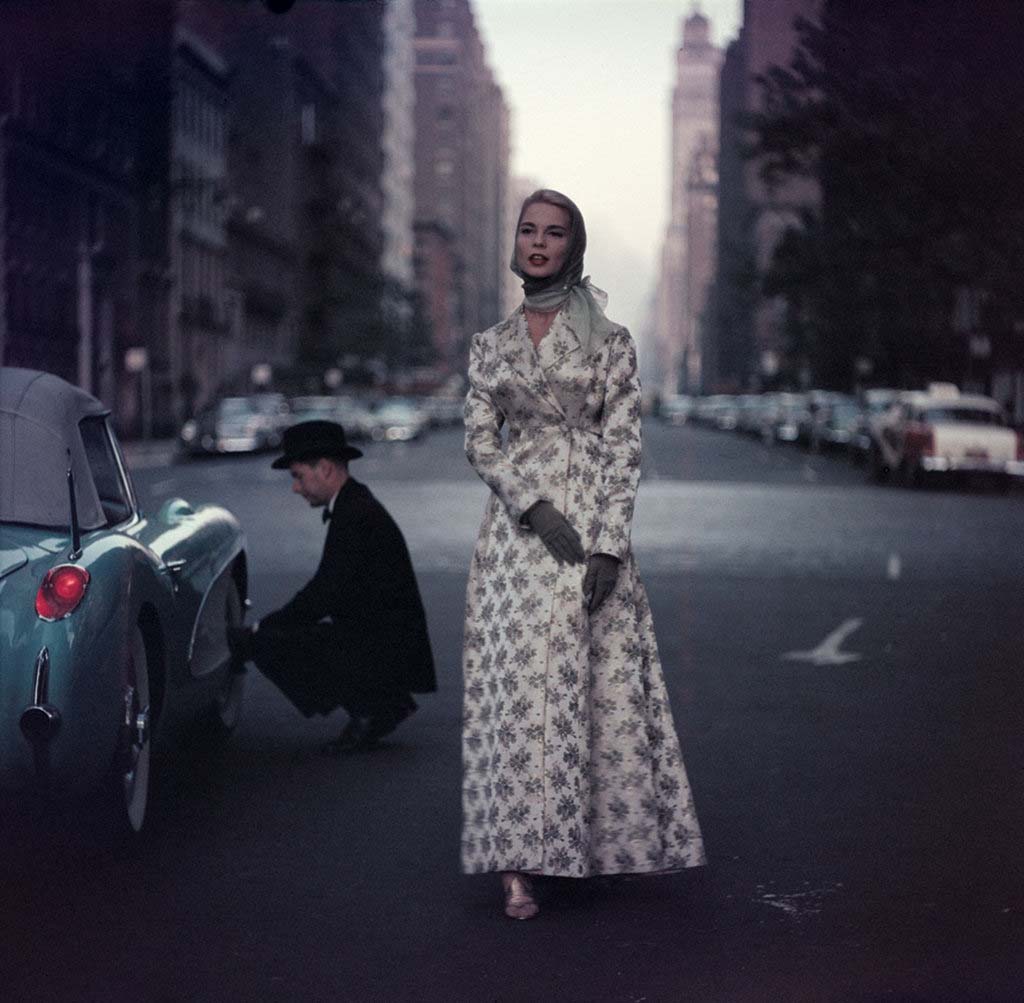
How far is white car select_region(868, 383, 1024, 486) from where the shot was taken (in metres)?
35.1

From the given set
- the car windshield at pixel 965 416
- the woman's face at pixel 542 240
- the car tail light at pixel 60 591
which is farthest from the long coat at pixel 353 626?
the car windshield at pixel 965 416

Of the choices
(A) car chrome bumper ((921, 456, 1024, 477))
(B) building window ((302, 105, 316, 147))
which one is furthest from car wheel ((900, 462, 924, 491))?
(B) building window ((302, 105, 316, 147))

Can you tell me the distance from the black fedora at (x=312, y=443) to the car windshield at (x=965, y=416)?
29.3 m

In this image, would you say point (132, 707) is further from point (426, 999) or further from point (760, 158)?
point (760, 158)

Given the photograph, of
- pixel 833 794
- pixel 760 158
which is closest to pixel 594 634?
pixel 833 794

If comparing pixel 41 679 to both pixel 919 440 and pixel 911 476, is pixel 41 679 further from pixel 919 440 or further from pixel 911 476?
pixel 911 476

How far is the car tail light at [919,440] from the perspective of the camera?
35.5 meters

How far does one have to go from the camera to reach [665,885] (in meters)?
6.11

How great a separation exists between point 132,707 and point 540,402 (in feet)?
5.57

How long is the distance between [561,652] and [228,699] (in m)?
3.57

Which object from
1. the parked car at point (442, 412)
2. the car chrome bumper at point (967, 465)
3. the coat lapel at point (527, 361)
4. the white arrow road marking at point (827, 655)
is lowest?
the parked car at point (442, 412)

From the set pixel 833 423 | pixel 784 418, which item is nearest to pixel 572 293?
pixel 833 423

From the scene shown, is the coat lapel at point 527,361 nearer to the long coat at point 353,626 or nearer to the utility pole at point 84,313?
the long coat at point 353,626

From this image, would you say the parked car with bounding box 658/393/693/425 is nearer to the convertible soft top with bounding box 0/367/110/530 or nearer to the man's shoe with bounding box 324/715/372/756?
the man's shoe with bounding box 324/715/372/756
